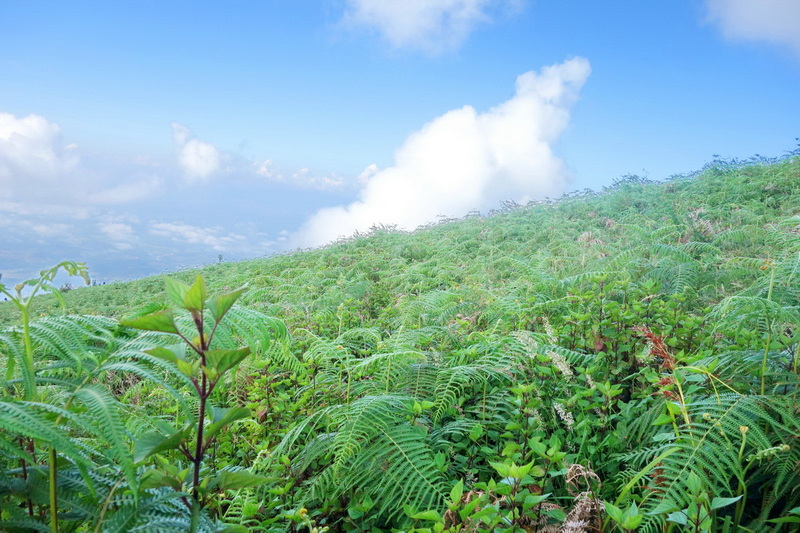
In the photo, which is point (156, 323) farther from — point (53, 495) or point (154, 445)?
point (53, 495)

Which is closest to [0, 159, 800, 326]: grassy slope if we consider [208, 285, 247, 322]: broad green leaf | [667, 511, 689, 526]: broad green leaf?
[667, 511, 689, 526]: broad green leaf

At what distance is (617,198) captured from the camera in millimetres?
10844

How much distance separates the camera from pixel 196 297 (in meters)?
1.04

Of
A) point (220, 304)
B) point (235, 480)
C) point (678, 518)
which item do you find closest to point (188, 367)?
point (220, 304)

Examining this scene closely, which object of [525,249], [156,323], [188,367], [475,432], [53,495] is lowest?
[475,432]

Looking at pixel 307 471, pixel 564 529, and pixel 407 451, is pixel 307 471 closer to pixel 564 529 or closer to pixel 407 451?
pixel 407 451

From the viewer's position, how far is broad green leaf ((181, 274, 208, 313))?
3.39 ft

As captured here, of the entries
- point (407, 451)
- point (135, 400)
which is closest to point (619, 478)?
point (407, 451)

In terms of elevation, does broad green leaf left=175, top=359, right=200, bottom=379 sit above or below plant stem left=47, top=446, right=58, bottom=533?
above

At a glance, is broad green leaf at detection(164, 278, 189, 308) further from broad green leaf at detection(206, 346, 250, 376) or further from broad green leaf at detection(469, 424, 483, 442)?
broad green leaf at detection(469, 424, 483, 442)

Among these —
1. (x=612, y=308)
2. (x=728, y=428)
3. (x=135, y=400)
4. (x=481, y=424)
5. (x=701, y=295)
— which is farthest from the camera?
(x=701, y=295)

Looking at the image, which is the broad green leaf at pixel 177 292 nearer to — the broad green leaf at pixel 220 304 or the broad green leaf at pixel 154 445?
the broad green leaf at pixel 220 304

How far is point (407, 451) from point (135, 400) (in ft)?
8.96

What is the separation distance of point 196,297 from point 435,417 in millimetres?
1556
